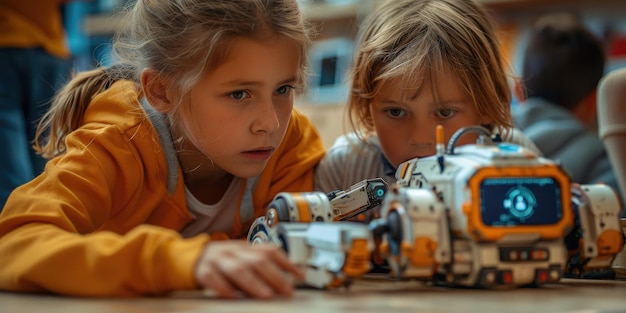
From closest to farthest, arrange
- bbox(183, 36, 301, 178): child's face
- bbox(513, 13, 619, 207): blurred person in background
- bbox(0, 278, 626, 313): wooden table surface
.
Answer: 1. bbox(0, 278, 626, 313): wooden table surface
2. bbox(183, 36, 301, 178): child's face
3. bbox(513, 13, 619, 207): blurred person in background

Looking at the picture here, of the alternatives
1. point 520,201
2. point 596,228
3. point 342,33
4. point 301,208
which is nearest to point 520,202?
point 520,201

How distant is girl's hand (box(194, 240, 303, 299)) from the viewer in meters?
0.82

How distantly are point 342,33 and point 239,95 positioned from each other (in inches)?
83.1

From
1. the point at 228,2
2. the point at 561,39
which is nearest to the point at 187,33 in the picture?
the point at 228,2

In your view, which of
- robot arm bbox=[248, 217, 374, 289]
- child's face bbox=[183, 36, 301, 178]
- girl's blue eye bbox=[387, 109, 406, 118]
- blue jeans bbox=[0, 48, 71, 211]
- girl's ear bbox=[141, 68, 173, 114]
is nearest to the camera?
robot arm bbox=[248, 217, 374, 289]

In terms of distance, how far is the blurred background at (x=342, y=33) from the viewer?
2783 millimetres

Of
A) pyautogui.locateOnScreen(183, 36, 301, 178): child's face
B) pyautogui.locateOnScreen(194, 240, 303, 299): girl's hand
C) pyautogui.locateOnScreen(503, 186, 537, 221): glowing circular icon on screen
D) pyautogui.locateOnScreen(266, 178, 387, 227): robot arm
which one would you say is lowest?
pyautogui.locateOnScreen(194, 240, 303, 299): girl's hand

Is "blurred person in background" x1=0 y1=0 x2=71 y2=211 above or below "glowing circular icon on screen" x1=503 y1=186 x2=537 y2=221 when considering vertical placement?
above

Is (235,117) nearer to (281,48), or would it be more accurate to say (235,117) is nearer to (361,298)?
(281,48)

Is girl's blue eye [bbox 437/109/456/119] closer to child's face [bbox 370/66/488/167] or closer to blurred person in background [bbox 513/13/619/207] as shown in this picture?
child's face [bbox 370/66/488/167]

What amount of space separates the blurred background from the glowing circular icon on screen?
5.57 ft

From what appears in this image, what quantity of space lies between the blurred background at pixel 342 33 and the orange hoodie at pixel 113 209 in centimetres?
122

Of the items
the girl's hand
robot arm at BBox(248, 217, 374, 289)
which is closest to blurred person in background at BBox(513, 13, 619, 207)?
robot arm at BBox(248, 217, 374, 289)

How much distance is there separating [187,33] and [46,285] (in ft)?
1.59
